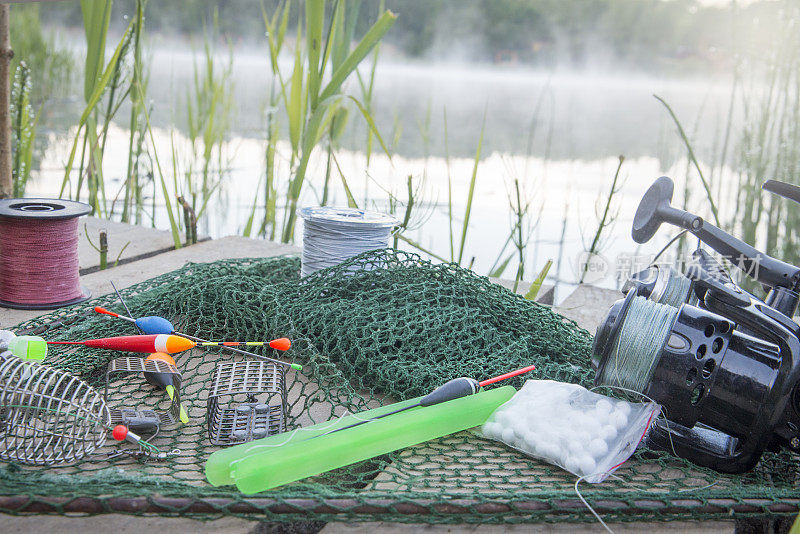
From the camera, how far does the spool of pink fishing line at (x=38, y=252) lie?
1.74 metres

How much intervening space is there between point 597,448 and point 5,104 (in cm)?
212

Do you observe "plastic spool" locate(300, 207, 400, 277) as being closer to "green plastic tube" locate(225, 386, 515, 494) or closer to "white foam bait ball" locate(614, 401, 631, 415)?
"green plastic tube" locate(225, 386, 515, 494)

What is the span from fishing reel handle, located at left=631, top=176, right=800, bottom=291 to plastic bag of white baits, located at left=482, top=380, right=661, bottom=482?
1.06 feet

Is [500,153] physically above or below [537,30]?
below

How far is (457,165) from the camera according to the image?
560 cm

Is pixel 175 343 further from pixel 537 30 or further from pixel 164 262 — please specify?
pixel 537 30

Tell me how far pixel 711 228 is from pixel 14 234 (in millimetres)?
1579

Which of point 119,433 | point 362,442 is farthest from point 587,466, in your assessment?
point 119,433

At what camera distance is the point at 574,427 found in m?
1.22

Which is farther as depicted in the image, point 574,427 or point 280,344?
point 280,344

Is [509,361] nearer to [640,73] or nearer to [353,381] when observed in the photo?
[353,381]

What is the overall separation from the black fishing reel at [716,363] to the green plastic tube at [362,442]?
9.1 inches

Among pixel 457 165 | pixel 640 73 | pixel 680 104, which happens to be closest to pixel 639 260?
pixel 457 165

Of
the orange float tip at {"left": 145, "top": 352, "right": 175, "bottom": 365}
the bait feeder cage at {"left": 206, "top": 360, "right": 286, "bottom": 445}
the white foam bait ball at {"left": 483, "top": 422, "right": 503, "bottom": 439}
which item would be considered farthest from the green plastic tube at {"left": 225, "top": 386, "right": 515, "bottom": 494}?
the orange float tip at {"left": 145, "top": 352, "right": 175, "bottom": 365}
